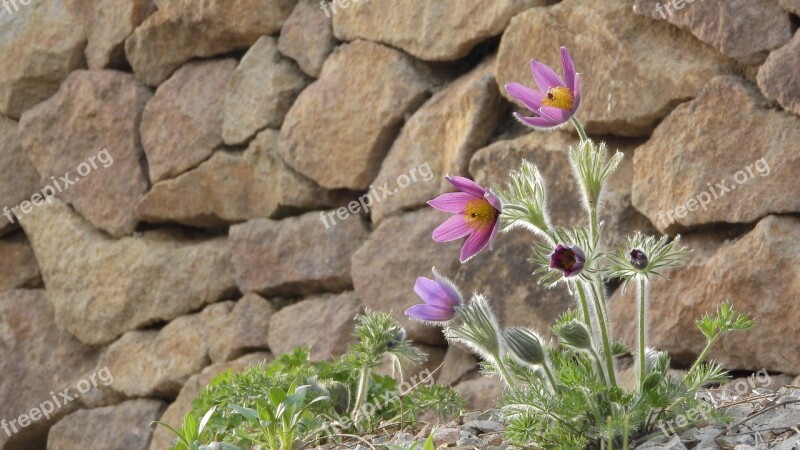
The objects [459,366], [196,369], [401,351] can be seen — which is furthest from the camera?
[196,369]

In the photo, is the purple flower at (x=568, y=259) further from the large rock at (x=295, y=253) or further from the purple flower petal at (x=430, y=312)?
the large rock at (x=295, y=253)

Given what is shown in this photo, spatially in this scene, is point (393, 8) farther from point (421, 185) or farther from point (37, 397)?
point (37, 397)

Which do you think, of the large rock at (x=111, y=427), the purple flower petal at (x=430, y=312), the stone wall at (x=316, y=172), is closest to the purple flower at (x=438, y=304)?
the purple flower petal at (x=430, y=312)

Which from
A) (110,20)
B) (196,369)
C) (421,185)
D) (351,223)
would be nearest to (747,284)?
(421,185)

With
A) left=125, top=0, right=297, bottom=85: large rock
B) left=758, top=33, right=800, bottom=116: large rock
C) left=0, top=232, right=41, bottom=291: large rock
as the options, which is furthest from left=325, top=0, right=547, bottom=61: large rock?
left=0, top=232, right=41, bottom=291: large rock

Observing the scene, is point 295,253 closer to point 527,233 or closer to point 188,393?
point 188,393

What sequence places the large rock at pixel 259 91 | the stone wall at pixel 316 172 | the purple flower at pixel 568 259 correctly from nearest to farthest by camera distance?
the purple flower at pixel 568 259
the stone wall at pixel 316 172
the large rock at pixel 259 91
